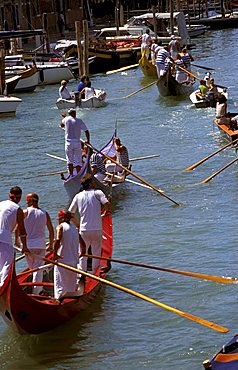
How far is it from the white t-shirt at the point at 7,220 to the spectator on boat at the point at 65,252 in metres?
0.44

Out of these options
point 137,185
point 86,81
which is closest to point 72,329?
point 137,185

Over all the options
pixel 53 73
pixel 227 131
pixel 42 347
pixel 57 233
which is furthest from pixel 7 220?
pixel 53 73

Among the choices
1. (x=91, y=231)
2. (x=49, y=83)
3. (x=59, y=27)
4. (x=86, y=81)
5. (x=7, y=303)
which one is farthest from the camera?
(x=59, y=27)

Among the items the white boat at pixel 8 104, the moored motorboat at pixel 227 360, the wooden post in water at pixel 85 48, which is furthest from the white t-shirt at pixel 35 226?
the wooden post in water at pixel 85 48

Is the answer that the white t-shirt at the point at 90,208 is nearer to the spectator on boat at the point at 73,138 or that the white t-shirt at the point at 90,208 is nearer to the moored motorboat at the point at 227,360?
the moored motorboat at the point at 227,360

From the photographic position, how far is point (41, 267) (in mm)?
9227

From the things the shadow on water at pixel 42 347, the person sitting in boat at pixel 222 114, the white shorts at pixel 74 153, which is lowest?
the shadow on water at pixel 42 347

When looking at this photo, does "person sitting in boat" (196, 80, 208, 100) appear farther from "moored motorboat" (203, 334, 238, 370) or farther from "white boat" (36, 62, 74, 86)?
"moored motorboat" (203, 334, 238, 370)

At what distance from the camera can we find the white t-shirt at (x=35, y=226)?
30.3ft

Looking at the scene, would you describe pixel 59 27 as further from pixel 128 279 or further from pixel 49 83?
pixel 128 279

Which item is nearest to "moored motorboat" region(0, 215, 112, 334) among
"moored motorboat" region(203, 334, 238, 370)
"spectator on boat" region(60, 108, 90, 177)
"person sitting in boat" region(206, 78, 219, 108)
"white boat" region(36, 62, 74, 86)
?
"moored motorboat" region(203, 334, 238, 370)

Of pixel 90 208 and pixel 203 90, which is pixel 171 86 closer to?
pixel 203 90

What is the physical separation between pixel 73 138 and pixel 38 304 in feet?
17.5

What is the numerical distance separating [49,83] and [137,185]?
13.8m
